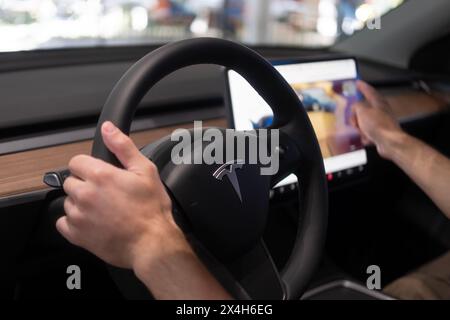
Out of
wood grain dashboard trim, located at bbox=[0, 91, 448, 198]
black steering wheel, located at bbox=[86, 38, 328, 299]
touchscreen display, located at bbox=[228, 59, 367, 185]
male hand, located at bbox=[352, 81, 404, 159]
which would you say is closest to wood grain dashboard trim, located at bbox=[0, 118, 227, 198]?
wood grain dashboard trim, located at bbox=[0, 91, 448, 198]

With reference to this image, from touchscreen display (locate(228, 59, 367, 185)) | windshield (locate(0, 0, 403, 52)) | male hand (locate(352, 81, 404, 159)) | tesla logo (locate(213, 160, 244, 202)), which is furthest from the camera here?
windshield (locate(0, 0, 403, 52))

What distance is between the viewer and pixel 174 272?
647 mm

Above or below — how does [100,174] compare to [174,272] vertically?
above

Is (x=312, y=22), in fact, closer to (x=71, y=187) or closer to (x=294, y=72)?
(x=294, y=72)

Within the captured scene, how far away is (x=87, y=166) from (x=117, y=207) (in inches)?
2.4

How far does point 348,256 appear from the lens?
1873 millimetres

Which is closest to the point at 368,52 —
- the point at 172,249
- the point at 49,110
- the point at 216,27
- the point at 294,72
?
the point at 294,72

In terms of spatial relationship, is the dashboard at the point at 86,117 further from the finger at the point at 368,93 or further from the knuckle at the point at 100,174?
the knuckle at the point at 100,174

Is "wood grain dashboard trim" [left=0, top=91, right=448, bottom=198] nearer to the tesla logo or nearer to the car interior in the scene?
the car interior

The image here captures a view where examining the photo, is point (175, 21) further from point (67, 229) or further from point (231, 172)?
point (67, 229)

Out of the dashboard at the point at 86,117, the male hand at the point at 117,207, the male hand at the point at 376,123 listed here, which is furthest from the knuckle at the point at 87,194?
the male hand at the point at 376,123

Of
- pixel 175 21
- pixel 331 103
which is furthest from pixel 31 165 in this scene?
pixel 175 21

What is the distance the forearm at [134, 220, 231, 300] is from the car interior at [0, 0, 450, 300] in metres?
0.09

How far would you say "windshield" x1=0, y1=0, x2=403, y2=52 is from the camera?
2.11 meters
